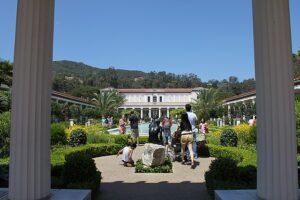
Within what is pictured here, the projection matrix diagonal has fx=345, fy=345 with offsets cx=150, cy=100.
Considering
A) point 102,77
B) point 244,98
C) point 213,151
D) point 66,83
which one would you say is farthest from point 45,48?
point 102,77

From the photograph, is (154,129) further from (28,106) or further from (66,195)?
(28,106)

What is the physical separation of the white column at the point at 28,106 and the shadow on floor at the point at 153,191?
6.84ft

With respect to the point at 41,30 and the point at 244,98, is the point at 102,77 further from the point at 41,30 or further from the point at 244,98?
the point at 41,30

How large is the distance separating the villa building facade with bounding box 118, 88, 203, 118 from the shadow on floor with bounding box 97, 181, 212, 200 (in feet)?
270

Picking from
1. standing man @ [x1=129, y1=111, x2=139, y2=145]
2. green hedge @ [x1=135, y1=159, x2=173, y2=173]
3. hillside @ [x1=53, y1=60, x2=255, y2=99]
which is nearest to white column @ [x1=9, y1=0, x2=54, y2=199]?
green hedge @ [x1=135, y1=159, x2=173, y2=173]

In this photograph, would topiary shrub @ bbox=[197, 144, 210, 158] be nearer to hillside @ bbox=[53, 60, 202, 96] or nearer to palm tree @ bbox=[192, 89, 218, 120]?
palm tree @ bbox=[192, 89, 218, 120]

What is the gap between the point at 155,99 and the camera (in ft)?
300

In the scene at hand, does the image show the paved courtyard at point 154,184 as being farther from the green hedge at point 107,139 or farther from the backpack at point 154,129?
the green hedge at point 107,139

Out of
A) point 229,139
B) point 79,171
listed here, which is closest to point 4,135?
point 79,171

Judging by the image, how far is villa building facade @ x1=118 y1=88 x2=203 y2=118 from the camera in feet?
294

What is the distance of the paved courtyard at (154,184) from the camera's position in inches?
233

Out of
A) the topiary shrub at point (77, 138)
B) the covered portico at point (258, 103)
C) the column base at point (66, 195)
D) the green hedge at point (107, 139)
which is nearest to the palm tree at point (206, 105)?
the green hedge at point (107, 139)

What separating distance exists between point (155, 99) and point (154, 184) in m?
84.3

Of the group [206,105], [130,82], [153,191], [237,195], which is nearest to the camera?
[237,195]
